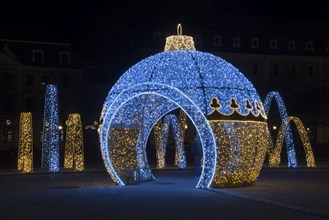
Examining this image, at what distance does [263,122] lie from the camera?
20.6 metres

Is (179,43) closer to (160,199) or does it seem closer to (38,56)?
(160,199)

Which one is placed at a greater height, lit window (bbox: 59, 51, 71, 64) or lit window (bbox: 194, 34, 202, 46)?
lit window (bbox: 194, 34, 202, 46)

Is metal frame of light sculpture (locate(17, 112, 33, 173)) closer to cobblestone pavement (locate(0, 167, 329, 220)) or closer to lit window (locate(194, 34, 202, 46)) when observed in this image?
cobblestone pavement (locate(0, 167, 329, 220))

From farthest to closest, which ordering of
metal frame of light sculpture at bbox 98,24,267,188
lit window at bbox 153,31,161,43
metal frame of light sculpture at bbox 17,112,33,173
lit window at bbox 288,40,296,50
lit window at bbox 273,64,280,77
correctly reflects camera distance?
lit window at bbox 288,40,296,50, lit window at bbox 273,64,280,77, lit window at bbox 153,31,161,43, metal frame of light sculpture at bbox 17,112,33,173, metal frame of light sculpture at bbox 98,24,267,188

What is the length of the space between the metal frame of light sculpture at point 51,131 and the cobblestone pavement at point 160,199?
3.36 m

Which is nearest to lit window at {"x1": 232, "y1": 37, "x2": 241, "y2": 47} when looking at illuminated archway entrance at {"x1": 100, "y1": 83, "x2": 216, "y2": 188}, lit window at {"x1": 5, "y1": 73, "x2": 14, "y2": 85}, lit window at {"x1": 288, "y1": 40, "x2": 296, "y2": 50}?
lit window at {"x1": 288, "y1": 40, "x2": 296, "y2": 50}

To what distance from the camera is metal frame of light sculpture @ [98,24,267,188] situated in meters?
19.2

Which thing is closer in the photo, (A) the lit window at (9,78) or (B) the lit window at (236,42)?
(A) the lit window at (9,78)

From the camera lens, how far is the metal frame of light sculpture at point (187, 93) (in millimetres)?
19250

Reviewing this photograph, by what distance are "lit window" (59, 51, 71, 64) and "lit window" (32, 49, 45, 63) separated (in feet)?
5.38

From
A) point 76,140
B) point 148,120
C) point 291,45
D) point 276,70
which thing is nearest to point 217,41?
point 276,70

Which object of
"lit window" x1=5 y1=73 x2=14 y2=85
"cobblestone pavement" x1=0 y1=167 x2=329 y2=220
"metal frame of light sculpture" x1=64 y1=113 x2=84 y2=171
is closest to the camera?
"cobblestone pavement" x1=0 y1=167 x2=329 y2=220

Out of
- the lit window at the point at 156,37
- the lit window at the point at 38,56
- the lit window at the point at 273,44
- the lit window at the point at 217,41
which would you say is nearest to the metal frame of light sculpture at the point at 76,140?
the lit window at the point at 38,56

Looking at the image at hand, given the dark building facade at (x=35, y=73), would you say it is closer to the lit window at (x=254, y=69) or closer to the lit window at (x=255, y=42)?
the lit window at (x=254, y=69)
